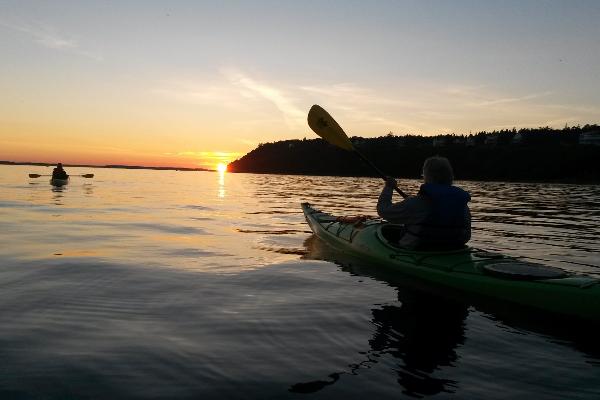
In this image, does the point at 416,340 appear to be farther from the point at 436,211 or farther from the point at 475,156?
the point at 475,156

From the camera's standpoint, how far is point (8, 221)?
11703mm

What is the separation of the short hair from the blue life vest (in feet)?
0.30

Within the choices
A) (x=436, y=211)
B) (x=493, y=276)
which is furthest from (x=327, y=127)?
(x=493, y=276)

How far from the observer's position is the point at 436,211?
588 centimetres

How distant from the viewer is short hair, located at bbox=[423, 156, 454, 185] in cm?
589

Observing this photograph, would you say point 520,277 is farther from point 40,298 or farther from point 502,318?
point 40,298

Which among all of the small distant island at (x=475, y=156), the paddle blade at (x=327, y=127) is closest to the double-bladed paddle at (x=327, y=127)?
the paddle blade at (x=327, y=127)

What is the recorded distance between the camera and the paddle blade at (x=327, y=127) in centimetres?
1014

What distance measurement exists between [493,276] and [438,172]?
57.7 inches

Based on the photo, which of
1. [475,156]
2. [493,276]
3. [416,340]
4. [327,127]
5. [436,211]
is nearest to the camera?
[416,340]

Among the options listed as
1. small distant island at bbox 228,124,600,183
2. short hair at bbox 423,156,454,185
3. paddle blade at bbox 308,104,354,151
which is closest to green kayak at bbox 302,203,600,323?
short hair at bbox 423,156,454,185

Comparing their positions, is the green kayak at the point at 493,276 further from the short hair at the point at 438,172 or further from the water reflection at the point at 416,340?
the short hair at the point at 438,172

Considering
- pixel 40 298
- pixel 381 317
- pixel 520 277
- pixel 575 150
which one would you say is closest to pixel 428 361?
pixel 381 317

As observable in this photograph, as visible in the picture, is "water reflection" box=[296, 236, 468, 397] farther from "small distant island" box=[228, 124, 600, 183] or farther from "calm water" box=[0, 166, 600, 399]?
"small distant island" box=[228, 124, 600, 183]
